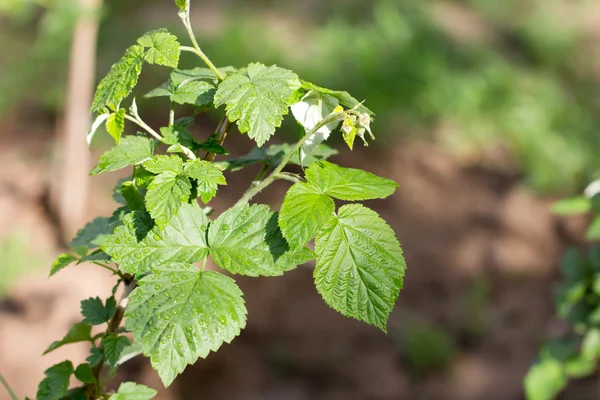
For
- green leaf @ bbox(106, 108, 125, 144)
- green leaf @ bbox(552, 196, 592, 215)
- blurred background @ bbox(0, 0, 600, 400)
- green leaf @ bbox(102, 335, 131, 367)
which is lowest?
green leaf @ bbox(102, 335, 131, 367)

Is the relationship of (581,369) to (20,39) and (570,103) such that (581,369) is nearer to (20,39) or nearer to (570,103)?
(570,103)

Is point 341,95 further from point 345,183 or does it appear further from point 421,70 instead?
point 421,70

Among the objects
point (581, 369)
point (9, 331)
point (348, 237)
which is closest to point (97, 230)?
point (348, 237)

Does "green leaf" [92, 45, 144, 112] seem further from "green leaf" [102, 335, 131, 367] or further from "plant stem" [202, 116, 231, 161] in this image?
"green leaf" [102, 335, 131, 367]

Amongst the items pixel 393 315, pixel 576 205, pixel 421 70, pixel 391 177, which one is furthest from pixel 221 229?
pixel 421 70

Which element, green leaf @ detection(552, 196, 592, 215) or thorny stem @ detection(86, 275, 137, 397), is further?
green leaf @ detection(552, 196, 592, 215)

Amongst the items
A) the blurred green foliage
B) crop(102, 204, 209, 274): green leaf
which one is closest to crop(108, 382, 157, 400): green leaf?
crop(102, 204, 209, 274): green leaf
